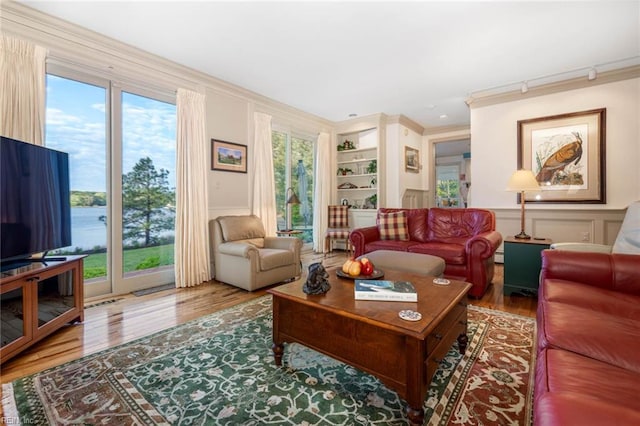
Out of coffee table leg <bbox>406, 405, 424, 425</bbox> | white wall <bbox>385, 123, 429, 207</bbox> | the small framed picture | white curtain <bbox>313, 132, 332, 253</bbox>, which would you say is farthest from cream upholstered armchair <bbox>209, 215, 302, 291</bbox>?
white wall <bbox>385, 123, 429, 207</bbox>

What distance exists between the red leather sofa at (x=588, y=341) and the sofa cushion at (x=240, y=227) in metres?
3.24

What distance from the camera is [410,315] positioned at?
1.40 meters

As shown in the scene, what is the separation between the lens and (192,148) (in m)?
3.66

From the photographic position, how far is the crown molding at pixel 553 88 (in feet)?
12.2

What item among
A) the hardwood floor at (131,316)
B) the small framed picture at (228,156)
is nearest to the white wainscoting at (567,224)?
the hardwood floor at (131,316)

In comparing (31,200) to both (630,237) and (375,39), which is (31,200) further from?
(630,237)

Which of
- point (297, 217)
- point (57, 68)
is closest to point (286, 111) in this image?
point (297, 217)

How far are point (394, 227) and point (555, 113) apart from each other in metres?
2.97

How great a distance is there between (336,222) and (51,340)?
4.52 m

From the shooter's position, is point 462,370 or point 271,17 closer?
point 462,370

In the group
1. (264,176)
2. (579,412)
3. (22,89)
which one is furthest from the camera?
(264,176)

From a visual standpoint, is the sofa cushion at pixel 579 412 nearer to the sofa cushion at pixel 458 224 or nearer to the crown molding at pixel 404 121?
the sofa cushion at pixel 458 224

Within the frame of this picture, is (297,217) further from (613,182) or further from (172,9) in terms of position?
(613,182)

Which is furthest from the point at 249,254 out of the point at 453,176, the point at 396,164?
the point at 453,176
